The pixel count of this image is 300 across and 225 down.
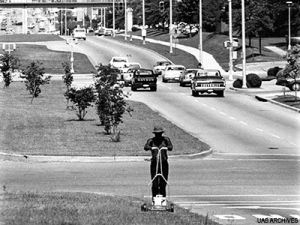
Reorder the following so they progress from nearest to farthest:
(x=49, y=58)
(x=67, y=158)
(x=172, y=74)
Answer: (x=67, y=158) → (x=172, y=74) → (x=49, y=58)

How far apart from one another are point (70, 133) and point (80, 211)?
19.1 meters

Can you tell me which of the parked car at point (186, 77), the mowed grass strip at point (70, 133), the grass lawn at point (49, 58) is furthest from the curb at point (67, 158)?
the grass lawn at point (49, 58)

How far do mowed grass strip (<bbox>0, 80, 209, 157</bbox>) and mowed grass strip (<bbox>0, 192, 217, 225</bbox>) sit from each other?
34.9ft

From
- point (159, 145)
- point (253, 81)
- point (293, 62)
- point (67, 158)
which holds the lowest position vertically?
point (253, 81)

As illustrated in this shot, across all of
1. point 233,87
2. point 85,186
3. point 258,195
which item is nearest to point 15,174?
point 85,186

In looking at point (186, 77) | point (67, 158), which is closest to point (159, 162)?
point (67, 158)

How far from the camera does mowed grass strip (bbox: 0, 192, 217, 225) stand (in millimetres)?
Answer: 14930

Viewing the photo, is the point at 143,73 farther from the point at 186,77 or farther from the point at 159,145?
the point at 159,145

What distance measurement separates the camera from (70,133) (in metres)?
35.1

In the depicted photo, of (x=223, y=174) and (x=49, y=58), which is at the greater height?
(x=223, y=174)

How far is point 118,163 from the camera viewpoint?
2808 centimetres

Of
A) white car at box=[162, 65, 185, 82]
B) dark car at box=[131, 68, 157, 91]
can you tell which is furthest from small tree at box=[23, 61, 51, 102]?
white car at box=[162, 65, 185, 82]

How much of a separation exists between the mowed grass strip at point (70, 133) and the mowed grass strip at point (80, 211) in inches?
419

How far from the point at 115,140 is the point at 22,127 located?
5.50 metres
